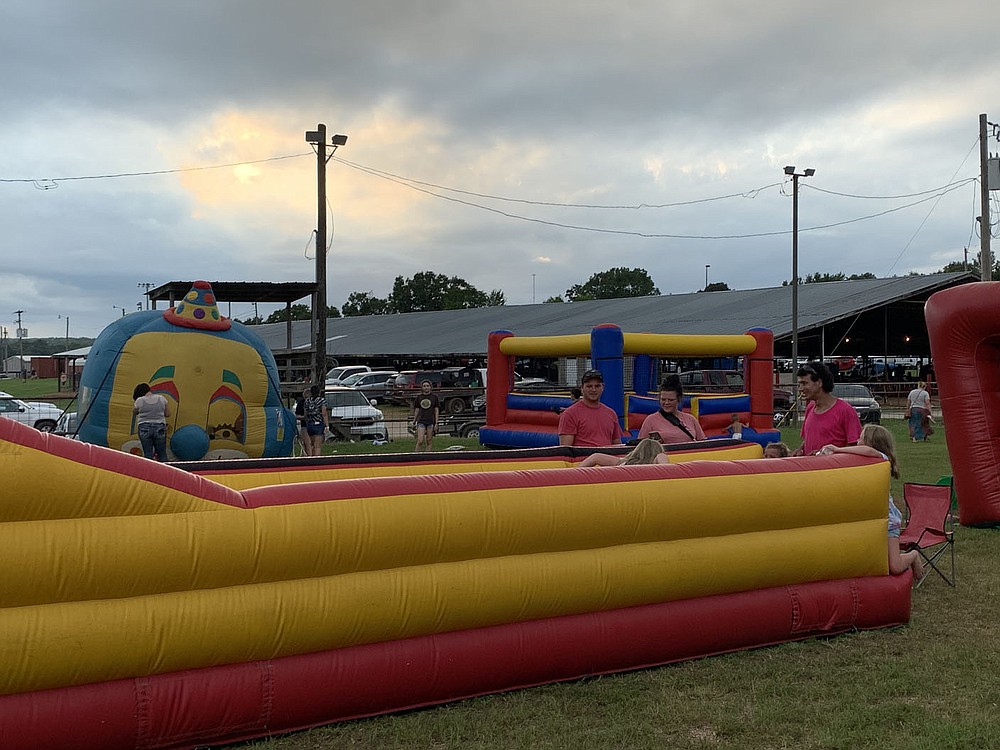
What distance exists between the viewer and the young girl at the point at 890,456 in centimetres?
549

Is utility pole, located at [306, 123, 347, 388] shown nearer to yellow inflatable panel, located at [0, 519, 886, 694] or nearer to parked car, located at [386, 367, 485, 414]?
parked car, located at [386, 367, 485, 414]

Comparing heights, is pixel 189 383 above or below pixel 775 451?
above

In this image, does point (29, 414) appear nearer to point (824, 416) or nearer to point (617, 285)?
point (824, 416)

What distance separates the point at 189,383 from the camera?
34.8 ft

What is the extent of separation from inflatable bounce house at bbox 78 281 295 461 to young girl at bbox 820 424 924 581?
295 inches

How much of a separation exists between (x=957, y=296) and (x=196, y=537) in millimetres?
7435

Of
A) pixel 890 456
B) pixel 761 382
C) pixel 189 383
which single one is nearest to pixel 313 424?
pixel 189 383

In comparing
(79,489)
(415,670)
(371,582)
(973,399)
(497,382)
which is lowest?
(415,670)

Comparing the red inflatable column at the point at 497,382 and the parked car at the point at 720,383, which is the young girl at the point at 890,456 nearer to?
the red inflatable column at the point at 497,382

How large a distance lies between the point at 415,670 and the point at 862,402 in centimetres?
1873

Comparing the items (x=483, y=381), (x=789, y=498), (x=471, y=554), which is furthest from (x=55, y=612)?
(x=483, y=381)

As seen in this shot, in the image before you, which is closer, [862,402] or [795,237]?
[862,402]

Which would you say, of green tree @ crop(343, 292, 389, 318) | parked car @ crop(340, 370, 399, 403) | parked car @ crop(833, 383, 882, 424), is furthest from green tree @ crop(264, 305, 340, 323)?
parked car @ crop(833, 383, 882, 424)

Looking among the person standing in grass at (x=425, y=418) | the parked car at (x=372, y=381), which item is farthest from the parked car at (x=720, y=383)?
the parked car at (x=372, y=381)
